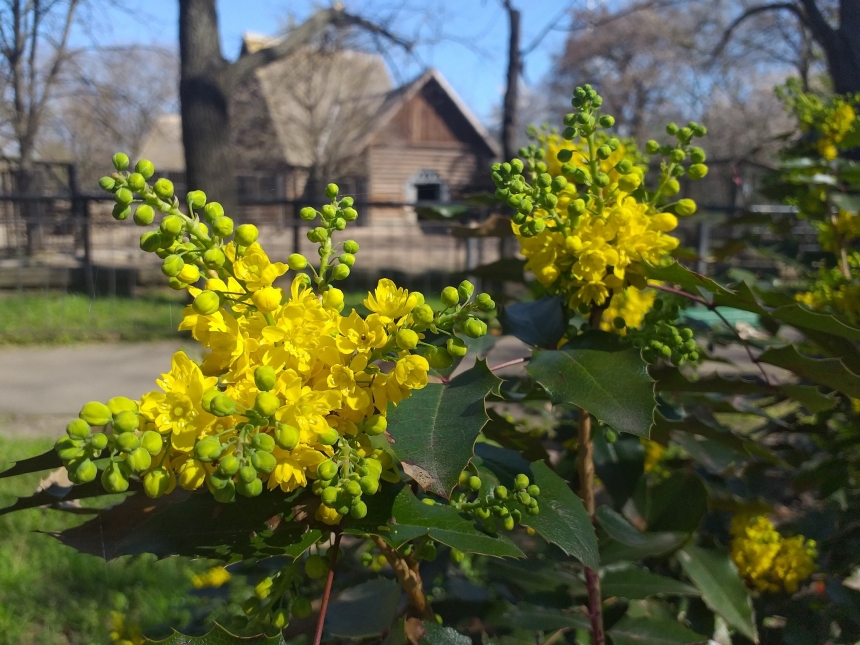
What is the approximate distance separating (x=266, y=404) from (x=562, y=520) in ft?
1.48

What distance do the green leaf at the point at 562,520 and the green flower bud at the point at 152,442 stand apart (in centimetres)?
45

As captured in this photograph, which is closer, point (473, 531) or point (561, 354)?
point (473, 531)

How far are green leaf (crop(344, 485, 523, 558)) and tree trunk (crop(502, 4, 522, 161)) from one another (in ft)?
20.6

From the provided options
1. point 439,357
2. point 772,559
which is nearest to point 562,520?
point 439,357

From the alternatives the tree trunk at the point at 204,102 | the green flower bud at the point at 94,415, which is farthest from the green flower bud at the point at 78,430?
the tree trunk at the point at 204,102

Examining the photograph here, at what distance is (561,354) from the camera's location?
980mm

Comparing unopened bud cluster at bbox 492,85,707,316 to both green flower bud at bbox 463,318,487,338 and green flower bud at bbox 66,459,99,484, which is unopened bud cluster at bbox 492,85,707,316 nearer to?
green flower bud at bbox 463,318,487,338

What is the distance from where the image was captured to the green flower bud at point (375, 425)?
2.29 feet

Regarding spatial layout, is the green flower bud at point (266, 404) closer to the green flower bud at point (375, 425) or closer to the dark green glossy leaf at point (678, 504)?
the green flower bud at point (375, 425)

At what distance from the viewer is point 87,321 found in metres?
6.55

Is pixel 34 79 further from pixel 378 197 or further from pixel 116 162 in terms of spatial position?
pixel 116 162

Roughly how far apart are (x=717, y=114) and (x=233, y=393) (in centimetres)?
1611

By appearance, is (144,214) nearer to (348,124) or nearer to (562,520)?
(562,520)

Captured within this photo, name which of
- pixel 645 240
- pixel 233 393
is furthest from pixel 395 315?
pixel 645 240
